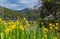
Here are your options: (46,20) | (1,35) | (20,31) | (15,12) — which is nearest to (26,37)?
(20,31)

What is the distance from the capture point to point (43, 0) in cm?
662

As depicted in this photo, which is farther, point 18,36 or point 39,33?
point 39,33

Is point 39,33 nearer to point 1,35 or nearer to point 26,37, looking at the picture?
point 26,37

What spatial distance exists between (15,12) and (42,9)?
4.77 feet

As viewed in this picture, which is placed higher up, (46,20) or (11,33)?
(11,33)

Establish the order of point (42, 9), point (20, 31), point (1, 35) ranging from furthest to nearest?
point (42, 9)
point (20, 31)
point (1, 35)

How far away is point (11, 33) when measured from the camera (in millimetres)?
2609

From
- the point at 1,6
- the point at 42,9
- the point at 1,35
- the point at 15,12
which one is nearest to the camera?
the point at 1,35

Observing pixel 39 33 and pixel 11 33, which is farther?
pixel 39 33

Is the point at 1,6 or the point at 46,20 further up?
the point at 1,6

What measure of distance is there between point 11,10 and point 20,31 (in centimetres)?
295

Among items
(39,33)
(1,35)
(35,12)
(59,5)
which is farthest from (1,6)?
(1,35)

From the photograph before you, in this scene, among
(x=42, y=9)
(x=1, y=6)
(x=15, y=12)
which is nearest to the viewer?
(x=15, y=12)

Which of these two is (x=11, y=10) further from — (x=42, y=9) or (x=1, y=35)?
(x=1, y=35)
